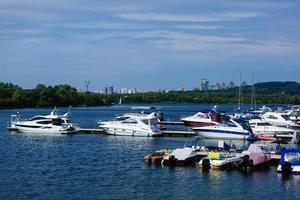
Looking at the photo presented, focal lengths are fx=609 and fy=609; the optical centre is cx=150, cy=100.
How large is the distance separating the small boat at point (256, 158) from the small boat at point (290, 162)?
108 inches

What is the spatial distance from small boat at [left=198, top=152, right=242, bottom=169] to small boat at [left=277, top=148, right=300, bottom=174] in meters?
3.71

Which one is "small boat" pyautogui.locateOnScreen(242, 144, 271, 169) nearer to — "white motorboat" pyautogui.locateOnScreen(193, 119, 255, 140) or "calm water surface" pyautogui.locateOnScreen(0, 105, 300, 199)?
"calm water surface" pyautogui.locateOnScreen(0, 105, 300, 199)

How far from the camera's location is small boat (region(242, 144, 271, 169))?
47.5 metres

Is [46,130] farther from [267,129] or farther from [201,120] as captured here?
[267,129]

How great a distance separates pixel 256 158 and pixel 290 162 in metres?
3.33

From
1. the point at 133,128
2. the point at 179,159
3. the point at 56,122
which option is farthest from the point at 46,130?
the point at 179,159

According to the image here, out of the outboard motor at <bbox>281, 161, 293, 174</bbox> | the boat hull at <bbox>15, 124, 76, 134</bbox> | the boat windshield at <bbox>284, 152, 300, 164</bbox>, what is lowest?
the outboard motor at <bbox>281, 161, 293, 174</bbox>

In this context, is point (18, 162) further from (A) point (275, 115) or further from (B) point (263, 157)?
(A) point (275, 115)

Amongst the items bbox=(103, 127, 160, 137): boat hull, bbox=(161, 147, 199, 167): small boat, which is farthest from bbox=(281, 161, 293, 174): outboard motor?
bbox=(103, 127, 160, 137): boat hull

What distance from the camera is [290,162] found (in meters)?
45.1

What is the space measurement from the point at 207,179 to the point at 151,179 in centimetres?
399

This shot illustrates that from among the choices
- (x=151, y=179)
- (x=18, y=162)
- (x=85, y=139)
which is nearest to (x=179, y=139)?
(x=85, y=139)

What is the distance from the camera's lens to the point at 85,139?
3002 inches

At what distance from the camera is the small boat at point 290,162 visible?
147 feet
